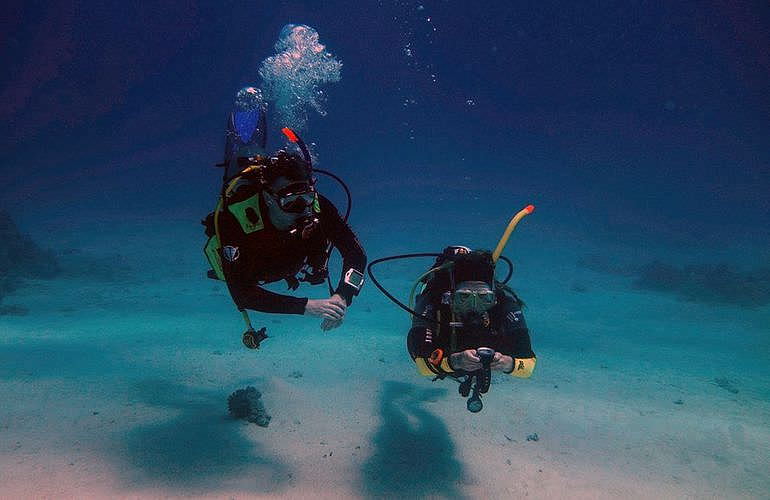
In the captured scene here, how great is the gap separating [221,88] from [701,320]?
53.7 meters

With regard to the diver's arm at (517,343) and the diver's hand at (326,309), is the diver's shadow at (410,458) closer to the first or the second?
the diver's arm at (517,343)

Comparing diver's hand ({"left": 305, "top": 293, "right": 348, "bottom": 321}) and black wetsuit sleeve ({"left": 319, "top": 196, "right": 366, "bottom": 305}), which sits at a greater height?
black wetsuit sleeve ({"left": 319, "top": 196, "right": 366, "bottom": 305})

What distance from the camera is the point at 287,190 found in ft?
10.2

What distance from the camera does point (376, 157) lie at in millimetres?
84312

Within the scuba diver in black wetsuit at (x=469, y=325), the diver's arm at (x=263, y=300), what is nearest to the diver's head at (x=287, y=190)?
the diver's arm at (x=263, y=300)

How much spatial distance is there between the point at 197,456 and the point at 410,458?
2.29m

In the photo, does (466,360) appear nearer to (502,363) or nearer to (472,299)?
(502,363)

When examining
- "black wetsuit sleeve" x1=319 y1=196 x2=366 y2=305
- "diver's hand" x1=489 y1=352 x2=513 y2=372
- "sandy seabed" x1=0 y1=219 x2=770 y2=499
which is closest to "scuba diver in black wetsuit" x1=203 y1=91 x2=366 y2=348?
"black wetsuit sleeve" x1=319 y1=196 x2=366 y2=305

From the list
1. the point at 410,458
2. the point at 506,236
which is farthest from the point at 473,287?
the point at 410,458

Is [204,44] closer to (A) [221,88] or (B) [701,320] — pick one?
(A) [221,88]

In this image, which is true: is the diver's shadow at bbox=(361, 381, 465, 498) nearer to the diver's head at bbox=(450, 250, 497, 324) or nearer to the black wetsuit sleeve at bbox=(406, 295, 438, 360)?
the black wetsuit sleeve at bbox=(406, 295, 438, 360)

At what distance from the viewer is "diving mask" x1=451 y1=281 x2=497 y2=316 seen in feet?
12.9

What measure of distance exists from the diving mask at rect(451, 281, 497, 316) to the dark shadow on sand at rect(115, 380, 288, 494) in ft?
7.99

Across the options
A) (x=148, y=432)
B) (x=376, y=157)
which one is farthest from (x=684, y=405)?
(x=376, y=157)
